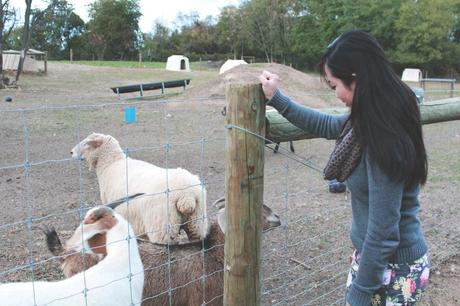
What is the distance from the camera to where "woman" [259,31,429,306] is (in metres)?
1.75

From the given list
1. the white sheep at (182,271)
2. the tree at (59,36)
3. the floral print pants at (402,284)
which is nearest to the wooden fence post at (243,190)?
the floral print pants at (402,284)

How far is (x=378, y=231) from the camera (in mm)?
1783

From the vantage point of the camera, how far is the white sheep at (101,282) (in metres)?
2.07

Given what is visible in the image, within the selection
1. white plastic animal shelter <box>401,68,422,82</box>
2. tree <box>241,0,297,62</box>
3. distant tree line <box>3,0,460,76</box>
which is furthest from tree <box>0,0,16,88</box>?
tree <box>241,0,297,62</box>

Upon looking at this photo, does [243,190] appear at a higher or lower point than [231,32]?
lower

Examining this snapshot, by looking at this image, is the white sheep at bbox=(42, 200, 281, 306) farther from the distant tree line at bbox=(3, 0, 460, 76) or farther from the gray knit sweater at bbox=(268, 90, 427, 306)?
the distant tree line at bbox=(3, 0, 460, 76)

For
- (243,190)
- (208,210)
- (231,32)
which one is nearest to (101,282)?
(243,190)

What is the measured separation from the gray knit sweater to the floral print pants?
4 cm

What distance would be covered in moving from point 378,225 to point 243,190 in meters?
0.68

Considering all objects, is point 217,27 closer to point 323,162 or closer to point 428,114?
point 323,162

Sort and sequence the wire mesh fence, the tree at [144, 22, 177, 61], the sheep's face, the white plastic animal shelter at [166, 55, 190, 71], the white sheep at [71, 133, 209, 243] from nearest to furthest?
the wire mesh fence → the white sheep at [71, 133, 209, 243] → the sheep's face → the white plastic animal shelter at [166, 55, 190, 71] → the tree at [144, 22, 177, 61]

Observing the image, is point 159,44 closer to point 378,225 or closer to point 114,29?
point 114,29

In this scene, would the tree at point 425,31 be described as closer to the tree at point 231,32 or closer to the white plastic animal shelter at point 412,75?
the white plastic animal shelter at point 412,75

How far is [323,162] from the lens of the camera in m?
8.62
